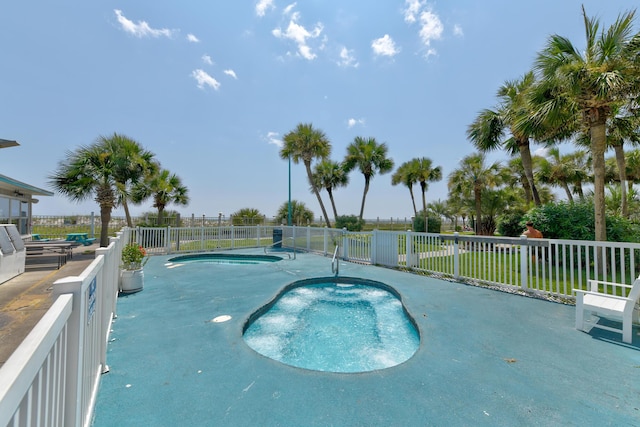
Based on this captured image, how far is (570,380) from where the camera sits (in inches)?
94.3

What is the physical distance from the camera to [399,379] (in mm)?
2416

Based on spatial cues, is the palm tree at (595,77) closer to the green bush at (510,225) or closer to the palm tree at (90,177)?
the green bush at (510,225)

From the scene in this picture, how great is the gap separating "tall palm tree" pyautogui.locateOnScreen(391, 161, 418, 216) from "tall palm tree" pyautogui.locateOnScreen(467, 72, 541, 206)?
8.86 metres

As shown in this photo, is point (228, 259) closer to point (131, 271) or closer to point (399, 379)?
point (131, 271)

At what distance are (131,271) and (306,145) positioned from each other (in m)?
12.5

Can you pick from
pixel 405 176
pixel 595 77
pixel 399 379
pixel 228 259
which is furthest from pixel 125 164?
pixel 405 176

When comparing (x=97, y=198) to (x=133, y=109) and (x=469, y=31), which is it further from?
(x=469, y=31)

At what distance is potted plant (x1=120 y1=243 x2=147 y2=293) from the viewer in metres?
5.05

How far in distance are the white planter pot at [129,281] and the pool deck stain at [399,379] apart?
109cm

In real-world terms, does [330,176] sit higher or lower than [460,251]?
higher

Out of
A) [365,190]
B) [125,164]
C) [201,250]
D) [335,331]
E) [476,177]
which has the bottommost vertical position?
[335,331]

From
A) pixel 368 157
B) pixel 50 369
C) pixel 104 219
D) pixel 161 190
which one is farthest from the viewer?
pixel 368 157

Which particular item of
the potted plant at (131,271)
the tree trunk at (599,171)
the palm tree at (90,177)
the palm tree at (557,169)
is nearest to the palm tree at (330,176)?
the palm tree at (557,169)

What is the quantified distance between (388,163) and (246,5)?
40.5 ft
